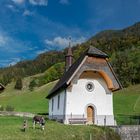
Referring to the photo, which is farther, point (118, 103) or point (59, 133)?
point (118, 103)

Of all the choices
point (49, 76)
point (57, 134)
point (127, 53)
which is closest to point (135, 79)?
point (127, 53)

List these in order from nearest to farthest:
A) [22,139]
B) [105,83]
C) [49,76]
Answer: [22,139] → [105,83] → [49,76]

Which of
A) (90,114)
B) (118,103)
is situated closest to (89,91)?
(90,114)

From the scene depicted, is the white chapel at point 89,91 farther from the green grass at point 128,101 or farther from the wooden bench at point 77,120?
the green grass at point 128,101

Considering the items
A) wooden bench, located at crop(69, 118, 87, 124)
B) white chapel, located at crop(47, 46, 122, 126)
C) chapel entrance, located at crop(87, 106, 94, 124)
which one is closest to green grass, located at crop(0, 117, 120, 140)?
wooden bench, located at crop(69, 118, 87, 124)

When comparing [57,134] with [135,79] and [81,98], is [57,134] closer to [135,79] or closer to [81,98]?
[81,98]

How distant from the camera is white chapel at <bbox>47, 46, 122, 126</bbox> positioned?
3200 centimetres

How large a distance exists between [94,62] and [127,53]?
76366mm

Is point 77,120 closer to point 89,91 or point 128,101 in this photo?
point 89,91

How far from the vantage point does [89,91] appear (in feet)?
110

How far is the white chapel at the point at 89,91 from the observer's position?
32.0m

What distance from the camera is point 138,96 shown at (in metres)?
72.1

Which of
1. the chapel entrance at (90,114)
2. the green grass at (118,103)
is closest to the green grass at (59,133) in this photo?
the chapel entrance at (90,114)

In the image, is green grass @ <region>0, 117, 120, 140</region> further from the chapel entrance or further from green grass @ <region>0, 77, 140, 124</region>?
green grass @ <region>0, 77, 140, 124</region>
